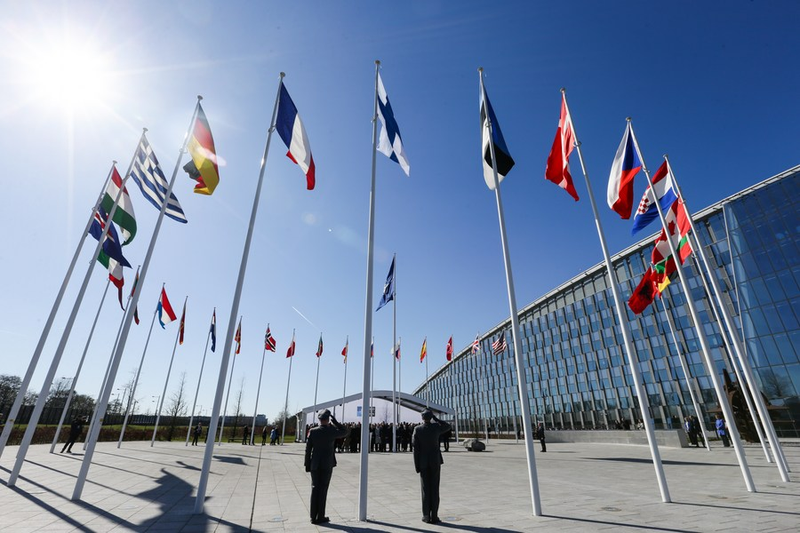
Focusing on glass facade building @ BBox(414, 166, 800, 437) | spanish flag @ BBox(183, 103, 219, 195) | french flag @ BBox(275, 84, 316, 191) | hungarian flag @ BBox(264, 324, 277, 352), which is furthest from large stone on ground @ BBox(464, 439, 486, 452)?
spanish flag @ BBox(183, 103, 219, 195)

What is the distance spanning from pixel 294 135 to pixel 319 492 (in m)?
8.49

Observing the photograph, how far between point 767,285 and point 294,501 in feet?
170

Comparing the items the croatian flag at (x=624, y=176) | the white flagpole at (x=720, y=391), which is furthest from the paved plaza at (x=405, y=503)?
the croatian flag at (x=624, y=176)

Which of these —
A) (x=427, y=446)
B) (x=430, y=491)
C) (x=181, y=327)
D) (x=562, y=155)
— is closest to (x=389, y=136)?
(x=562, y=155)

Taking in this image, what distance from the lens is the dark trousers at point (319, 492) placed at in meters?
6.32

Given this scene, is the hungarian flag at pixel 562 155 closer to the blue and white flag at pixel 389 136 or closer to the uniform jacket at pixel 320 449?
the blue and white flag at pixel 389 136

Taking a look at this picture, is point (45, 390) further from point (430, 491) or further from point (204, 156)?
point (430, 491)

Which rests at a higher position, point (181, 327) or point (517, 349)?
point (181, 327)

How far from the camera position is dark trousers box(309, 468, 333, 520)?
632 centimetres

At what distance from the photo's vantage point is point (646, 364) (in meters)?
53.0

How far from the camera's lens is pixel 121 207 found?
12.3 m

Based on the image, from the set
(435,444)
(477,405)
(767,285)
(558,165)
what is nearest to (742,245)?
(767,285)

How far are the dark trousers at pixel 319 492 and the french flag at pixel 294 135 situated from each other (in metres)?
6.96

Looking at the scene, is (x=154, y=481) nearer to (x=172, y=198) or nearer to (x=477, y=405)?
(x=172, y=198)
